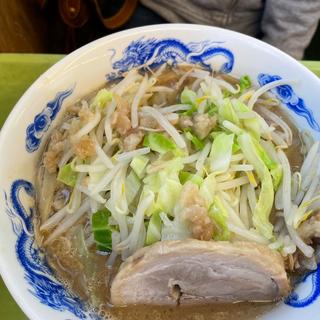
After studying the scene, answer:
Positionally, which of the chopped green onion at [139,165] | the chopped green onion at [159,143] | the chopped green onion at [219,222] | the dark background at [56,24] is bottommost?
the dark background at [56,24]

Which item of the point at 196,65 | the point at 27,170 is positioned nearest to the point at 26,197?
the point at 27,170

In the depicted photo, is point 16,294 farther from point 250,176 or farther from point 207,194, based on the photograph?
point 250,176

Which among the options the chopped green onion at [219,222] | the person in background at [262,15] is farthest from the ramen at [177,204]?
the person in background at [262,15]

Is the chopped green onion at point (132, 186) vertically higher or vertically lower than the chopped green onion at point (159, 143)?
lower

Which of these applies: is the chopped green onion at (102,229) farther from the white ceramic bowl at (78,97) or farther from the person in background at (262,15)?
the person in background at (262,15)

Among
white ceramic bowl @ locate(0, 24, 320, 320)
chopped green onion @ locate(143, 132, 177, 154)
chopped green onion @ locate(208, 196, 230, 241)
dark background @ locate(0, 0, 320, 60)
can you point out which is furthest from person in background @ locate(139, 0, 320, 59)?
chopped green onion @ locate(208, 196, 230, 241)

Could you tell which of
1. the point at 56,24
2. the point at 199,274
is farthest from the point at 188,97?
the point at 56,24

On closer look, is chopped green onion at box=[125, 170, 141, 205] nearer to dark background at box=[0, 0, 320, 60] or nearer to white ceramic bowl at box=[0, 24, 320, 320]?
white ceramic bowl at box=[0, 24, 320, 320]
